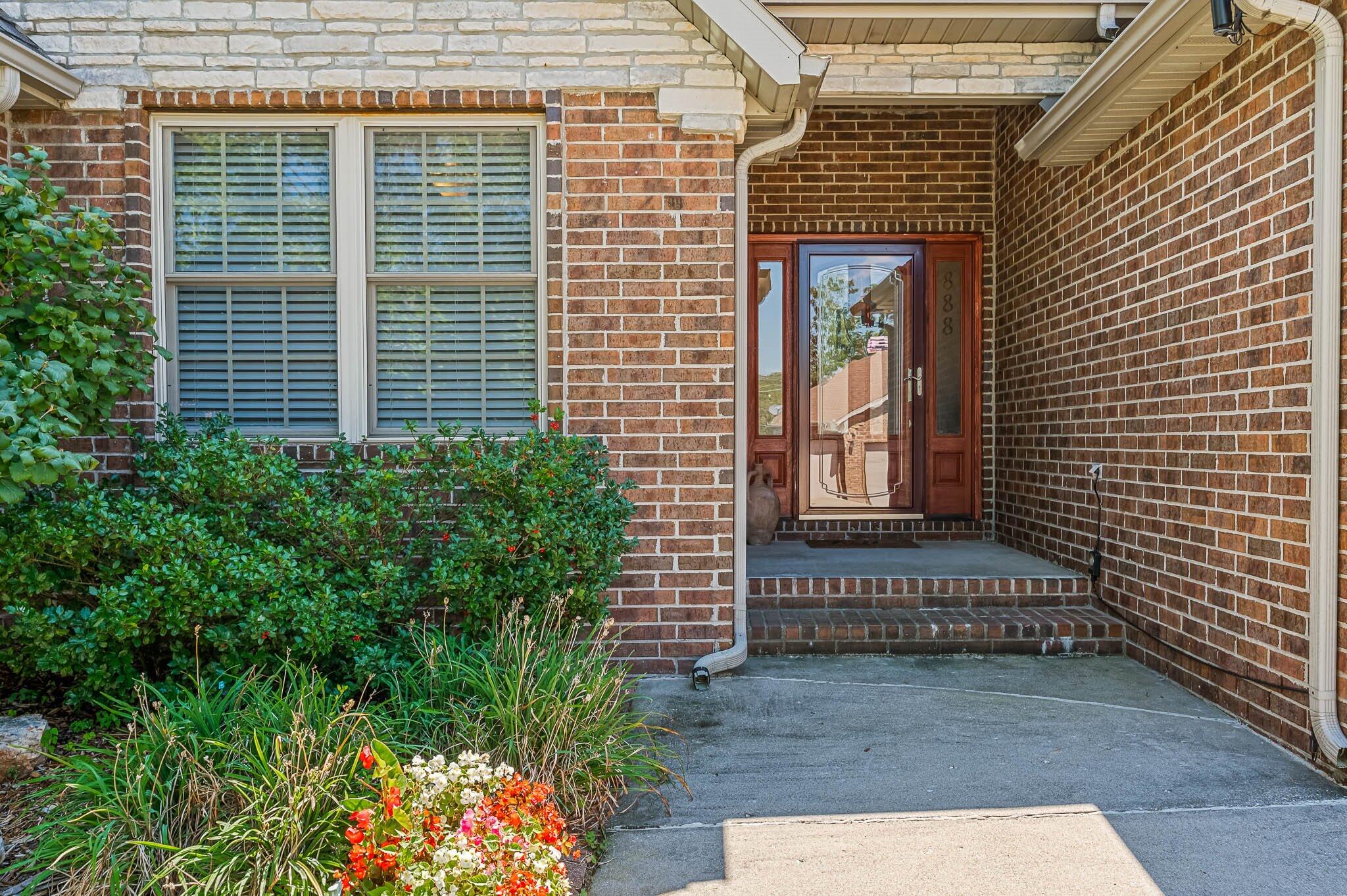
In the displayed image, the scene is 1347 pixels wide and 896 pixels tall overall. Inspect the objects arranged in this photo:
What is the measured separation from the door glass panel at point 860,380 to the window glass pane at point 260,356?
395 cm

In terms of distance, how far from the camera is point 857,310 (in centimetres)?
701

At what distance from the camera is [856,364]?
6996 mm

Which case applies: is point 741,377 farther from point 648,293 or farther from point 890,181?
point 890,181

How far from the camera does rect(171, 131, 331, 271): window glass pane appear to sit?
13.8 feet

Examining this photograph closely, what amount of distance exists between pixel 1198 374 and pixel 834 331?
327 centimetres

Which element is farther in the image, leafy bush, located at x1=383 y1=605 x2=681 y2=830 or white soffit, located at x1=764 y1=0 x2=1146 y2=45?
white soffit, located at x1=764 y1=0 x2=1146 y2=45

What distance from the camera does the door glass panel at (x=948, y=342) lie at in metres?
6.91

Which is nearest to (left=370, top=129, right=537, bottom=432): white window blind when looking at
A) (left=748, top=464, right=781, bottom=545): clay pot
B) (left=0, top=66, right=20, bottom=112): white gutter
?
(left=0, top=66, right=20, bottom=112): white gutter

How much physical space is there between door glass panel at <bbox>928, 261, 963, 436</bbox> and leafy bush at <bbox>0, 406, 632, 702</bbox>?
3.88m

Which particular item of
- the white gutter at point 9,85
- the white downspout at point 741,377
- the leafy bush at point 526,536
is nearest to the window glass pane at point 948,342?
the white downspout at point 741,377

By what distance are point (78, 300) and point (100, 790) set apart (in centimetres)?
204

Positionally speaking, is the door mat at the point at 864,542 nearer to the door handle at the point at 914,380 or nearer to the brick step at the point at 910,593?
the door handle at the point at 914,380

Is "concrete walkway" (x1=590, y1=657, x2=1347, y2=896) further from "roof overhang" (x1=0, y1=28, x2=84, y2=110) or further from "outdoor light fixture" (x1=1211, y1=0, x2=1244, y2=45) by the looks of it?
"roof overhang" (x1=0, y1=28, x2=84, y2=110)

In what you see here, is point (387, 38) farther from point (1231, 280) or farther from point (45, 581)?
point (1231, 280)
